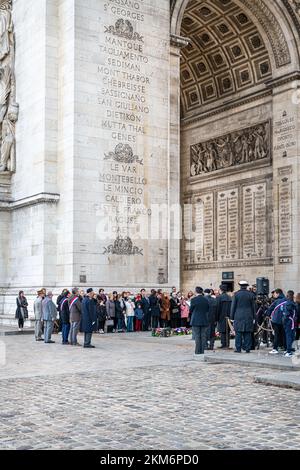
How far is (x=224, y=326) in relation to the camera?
60.5 ft

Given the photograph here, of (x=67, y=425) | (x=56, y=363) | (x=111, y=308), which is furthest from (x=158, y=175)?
(x=67, y=425)

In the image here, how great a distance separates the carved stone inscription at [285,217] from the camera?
32188 millimetres

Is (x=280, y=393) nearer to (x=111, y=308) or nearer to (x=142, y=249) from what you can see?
(x=111, y=308)

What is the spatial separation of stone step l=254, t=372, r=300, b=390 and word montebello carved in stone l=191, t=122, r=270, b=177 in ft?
75.9

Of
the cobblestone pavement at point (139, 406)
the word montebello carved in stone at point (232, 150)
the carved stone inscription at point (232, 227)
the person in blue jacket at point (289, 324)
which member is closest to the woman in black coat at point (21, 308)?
the cobblestone pavement at point (139, 406)

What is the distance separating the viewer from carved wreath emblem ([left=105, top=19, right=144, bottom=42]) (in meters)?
27.0

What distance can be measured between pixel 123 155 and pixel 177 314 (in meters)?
6.56

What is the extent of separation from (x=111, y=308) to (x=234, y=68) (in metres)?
17.2

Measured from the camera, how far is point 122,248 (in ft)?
86.6

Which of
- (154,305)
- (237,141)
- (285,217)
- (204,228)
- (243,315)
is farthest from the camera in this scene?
(204,228)

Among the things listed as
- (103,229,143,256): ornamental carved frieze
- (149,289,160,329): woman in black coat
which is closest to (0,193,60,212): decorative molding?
(103,229,143,256): ornamental carved frieze

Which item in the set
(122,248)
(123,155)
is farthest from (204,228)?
(122,248)

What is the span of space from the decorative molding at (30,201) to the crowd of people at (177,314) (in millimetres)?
4167

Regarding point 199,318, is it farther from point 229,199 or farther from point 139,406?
point 229,199
